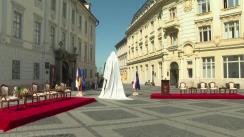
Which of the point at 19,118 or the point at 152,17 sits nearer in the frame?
the point at 19,118

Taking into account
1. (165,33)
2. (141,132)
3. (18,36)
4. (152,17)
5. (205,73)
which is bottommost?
(141,132)

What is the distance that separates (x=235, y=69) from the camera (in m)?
29.6

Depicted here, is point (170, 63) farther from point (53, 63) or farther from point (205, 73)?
point (53, 63)

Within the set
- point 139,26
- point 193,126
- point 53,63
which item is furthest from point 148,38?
point 193,126

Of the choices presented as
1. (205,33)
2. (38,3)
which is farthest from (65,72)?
(205,33)

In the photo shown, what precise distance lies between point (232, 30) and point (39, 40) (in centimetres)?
2039

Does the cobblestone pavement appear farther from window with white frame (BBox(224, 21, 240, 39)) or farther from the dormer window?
the dormer window

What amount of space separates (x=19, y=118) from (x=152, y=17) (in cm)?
3972

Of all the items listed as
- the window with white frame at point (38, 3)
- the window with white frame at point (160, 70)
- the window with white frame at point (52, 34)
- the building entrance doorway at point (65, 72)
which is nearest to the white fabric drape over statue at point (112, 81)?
the window with white frame at point (38, 3)

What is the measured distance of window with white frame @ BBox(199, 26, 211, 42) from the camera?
3208 cm

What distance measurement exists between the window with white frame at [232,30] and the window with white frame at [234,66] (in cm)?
228

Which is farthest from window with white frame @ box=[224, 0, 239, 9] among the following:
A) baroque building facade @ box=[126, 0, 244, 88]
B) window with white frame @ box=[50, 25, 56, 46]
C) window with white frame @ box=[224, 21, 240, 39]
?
window with white frame @ box=[50, 25, 56, 46]

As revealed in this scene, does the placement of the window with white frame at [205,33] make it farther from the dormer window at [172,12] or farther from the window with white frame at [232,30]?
the dormer window at [172,12]

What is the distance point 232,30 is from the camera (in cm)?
2983
